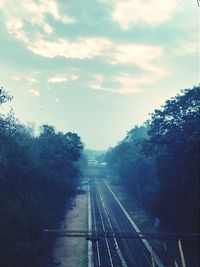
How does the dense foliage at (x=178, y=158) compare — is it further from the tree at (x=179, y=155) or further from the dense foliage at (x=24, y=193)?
the dense foliage at (x=24, y=193)

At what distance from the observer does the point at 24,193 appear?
2827cm

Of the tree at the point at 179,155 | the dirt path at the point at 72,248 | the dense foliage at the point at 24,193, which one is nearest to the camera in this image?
the dense foliage at the point at 24,193

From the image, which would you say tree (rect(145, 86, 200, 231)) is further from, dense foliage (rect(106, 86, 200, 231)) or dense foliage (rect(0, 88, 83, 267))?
dense foliage (rect(0, 88, 83, 267))

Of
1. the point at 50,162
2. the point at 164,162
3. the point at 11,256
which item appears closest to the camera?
the point at 11,256

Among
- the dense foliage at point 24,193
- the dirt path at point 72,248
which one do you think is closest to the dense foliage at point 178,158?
the dirt path at point 72,248

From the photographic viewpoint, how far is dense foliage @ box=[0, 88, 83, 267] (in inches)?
829

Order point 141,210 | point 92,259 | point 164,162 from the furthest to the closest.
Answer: point 141,210
point 164,162
point 92,259

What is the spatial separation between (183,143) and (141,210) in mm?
29661

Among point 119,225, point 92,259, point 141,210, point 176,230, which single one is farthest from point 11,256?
point 141,210

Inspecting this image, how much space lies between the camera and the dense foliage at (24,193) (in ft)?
69.1

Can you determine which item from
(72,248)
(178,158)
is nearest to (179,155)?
(178,158)

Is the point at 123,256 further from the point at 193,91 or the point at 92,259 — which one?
the point at 193,91

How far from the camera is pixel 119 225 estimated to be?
40.1 meters

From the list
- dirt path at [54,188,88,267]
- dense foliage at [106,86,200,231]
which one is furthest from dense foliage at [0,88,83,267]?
dense foliage at [106,86,200,231]
